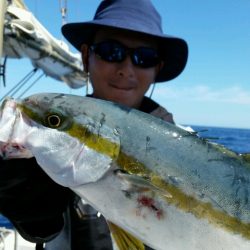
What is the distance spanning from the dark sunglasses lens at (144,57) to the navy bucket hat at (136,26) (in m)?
0.13

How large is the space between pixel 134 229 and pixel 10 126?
838mm

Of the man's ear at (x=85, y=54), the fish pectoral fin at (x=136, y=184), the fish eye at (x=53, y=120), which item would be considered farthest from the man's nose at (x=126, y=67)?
the fish pectoral fin at (x=136, y=184)

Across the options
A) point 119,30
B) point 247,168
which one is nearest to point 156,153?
point 247,168

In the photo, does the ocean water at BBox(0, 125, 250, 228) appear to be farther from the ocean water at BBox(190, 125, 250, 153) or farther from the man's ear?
the man's ear

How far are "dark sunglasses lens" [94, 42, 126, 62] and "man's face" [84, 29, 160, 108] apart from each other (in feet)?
0.11

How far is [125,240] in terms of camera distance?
2443 mm

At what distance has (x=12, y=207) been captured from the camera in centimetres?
287

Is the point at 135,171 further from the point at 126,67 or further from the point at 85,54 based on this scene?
the point at 85,54

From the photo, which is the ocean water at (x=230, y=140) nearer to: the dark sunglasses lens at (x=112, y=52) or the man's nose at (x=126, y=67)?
the man's nose at (x=126, y=67)

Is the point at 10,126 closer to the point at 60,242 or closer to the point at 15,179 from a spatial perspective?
the point at 15,179

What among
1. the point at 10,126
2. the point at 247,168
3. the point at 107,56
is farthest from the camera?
the point at 107,56

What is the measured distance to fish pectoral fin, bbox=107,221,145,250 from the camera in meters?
2.44

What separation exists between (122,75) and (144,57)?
0.21m

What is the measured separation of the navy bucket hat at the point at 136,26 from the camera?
3.45 m
